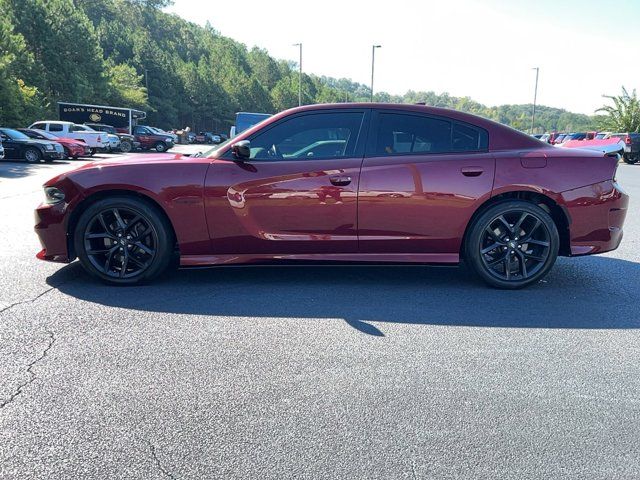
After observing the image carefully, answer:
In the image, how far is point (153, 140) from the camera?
114 ft

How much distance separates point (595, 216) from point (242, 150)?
309cm

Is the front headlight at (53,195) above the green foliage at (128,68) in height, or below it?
below

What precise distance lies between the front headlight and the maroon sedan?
1 cm

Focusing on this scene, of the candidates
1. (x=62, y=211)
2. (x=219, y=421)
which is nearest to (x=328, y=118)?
(x=62, y=211)

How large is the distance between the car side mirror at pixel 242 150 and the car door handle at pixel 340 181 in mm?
723

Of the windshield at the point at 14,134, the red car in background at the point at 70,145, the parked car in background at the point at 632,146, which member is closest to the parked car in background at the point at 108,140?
the red car in background at the point at 70,145

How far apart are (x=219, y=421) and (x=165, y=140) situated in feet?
113

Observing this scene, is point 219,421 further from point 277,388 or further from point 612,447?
point 612,447

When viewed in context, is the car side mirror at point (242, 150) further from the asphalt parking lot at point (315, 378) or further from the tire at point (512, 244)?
the tire at point (512, 244)

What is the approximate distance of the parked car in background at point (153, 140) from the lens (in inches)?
1366

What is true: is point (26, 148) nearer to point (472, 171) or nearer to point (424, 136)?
point (424, 136)

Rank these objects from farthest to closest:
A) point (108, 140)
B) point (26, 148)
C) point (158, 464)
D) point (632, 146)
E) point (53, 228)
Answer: point (632, 146) < point (108, 140) < point (26, 148) < point (53, 228) < point (158, 464)

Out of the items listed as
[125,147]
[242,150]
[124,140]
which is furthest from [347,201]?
[125,147]

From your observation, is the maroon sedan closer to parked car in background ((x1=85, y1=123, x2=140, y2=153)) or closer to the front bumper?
the front bumper
